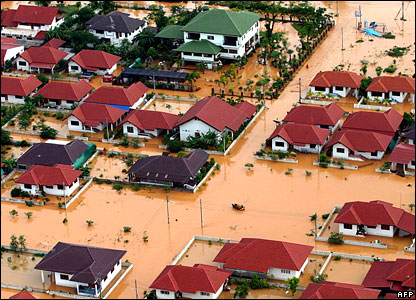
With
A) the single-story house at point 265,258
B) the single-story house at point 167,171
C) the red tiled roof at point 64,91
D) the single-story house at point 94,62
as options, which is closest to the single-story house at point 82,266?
the single-story house at point 265,258

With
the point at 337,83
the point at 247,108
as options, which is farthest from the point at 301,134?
the point at 337,83

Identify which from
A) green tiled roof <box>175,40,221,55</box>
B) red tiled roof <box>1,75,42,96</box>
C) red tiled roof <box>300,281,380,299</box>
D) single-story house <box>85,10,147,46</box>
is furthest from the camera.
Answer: single-story house <box>85,10,147,46</box>

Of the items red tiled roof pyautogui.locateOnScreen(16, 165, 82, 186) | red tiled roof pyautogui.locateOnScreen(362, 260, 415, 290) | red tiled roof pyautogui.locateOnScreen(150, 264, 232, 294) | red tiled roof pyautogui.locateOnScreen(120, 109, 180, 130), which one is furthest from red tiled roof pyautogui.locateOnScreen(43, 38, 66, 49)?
red tiled roof pyautogui.locateOnScreen(362, 260, 415, 290)

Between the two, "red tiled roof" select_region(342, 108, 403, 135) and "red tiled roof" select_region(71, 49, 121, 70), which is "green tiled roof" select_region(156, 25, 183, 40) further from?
"red tiled roof" select_region(342, 108, 403, 135)

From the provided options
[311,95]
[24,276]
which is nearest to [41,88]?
[311,95]

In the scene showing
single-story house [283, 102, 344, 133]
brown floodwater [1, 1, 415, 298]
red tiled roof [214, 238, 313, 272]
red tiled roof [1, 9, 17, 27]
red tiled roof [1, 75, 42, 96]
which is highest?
red tiled roof [1, 9, 17, 27]

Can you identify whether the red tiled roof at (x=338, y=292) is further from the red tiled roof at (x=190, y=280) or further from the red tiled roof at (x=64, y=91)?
the red tiled roof at (x=64, y=91)

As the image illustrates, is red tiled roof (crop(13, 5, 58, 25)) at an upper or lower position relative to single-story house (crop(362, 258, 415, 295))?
upper

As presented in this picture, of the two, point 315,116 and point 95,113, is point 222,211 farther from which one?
point 95,113
